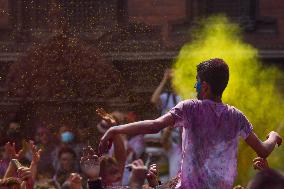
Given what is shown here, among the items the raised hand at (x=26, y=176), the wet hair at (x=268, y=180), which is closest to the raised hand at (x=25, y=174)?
the raised hand at (x=26, y=176)

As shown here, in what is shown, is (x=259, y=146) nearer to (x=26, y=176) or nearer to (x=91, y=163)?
(x=91, y=163)

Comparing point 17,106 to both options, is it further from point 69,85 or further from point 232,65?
point 232,65

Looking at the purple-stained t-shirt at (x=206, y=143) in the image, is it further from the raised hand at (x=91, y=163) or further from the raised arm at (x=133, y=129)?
the raised hand at (x=91, y=163)

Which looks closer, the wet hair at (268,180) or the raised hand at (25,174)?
the wet hair at (268,180)

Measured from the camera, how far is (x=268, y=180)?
3010 millimetres

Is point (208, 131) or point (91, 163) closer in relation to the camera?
point (208, 131)

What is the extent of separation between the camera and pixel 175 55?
15305 millimetres

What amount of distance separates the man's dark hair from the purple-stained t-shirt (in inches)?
3.6

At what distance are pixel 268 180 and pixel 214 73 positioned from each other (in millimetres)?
1357

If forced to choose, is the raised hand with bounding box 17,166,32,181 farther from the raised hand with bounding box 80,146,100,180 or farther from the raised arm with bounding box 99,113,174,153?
the raised arm with bounding box 99,113,174,153

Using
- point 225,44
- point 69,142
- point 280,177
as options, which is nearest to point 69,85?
point 225,44

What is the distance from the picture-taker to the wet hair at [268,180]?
300 centimetres

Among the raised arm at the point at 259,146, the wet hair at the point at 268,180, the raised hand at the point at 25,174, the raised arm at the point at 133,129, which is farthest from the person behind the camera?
the raised hand at the point at 25,174

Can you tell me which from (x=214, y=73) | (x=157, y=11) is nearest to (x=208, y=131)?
(x=214, y=73)
